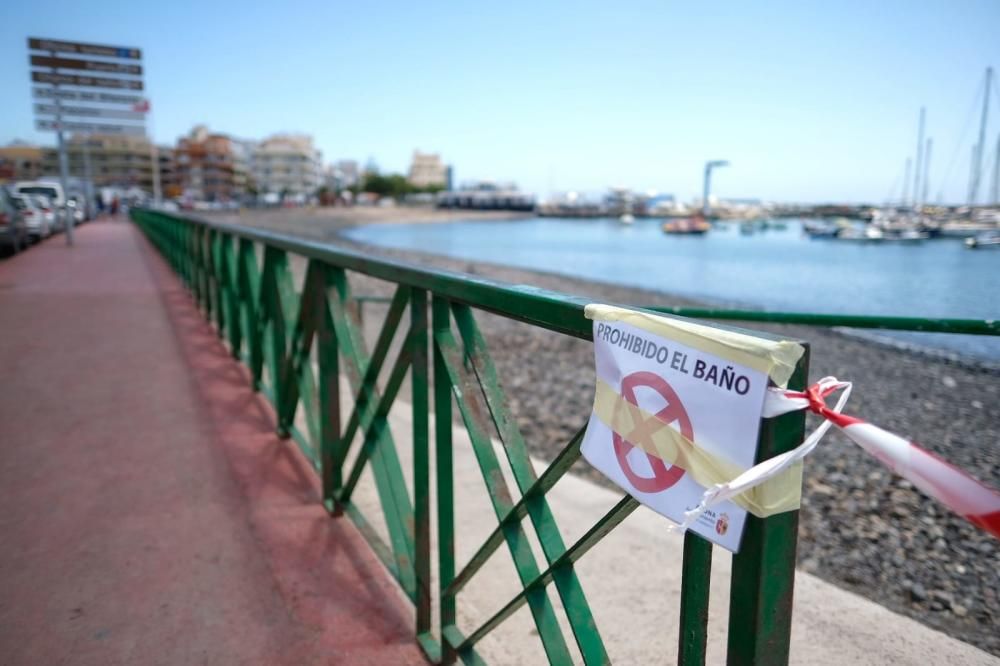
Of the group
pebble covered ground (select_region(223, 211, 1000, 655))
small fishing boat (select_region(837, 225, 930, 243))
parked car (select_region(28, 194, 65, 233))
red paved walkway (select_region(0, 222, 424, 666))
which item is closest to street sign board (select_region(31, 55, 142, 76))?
parked car (select_region(28, 194, 65, 233))

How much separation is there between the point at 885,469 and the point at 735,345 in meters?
5.56

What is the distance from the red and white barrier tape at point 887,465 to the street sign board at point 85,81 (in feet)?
71.0

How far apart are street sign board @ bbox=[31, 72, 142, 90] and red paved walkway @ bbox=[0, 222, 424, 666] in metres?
15.9

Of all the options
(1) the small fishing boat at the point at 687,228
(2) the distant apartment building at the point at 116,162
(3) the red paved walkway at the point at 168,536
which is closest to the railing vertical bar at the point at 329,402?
(3) the red paved walkway at the point at 168,536

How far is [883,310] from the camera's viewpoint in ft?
78.3

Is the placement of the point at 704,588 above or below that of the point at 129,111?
below

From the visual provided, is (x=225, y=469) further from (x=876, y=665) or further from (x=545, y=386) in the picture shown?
(x=545, y=386)

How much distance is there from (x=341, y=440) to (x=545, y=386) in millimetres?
5291

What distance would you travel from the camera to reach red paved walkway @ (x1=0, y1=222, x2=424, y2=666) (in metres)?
2.22

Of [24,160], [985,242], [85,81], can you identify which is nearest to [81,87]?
[85,81]

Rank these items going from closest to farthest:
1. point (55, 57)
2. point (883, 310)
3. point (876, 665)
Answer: point (876, 665), point (55, 57), point (883, 310)

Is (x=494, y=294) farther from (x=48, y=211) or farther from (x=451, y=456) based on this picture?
(x=48, y=211)

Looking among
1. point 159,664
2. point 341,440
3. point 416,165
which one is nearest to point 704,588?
point 159,664

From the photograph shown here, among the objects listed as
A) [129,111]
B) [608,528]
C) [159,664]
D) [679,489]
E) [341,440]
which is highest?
[129,111]
